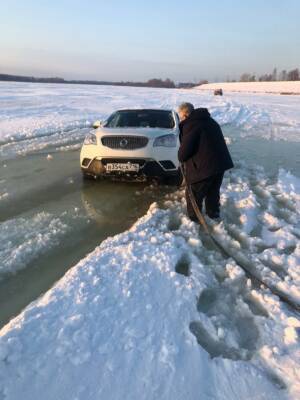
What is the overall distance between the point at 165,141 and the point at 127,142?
670 mm

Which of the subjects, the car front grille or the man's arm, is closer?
the man's arm

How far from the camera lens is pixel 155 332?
10.7 feet

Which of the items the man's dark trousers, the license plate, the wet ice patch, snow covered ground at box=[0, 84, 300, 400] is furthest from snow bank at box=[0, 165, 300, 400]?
the license plate

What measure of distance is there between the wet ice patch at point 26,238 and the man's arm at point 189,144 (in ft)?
5.95

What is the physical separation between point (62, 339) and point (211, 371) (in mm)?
1079

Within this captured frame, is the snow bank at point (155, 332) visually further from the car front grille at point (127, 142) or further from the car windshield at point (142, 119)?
the car windshield at point (142, 119)

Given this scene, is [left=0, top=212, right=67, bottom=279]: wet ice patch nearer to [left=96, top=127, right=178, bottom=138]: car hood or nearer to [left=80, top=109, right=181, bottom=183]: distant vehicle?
[left=80, top=109, right=181, bottom=183]: distant vehicle

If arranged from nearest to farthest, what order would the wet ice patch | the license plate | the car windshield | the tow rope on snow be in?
the tow rope on snow < the wet ice patch < the license plate < the car windshield

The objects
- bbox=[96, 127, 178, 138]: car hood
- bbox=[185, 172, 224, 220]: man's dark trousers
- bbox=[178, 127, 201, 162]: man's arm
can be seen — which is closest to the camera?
bbox=[178, 127, 201, 162]: man's arm

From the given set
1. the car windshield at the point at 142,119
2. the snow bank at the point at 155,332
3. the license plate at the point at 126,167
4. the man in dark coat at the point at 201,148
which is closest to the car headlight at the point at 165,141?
the license plate at the point at 126,167

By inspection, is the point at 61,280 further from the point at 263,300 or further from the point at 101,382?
the point at 263,300

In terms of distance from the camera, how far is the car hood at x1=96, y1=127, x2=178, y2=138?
755cm

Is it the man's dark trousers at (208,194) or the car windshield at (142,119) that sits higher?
the car windshield at (142,119)

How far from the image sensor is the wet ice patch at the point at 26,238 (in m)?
4.51
